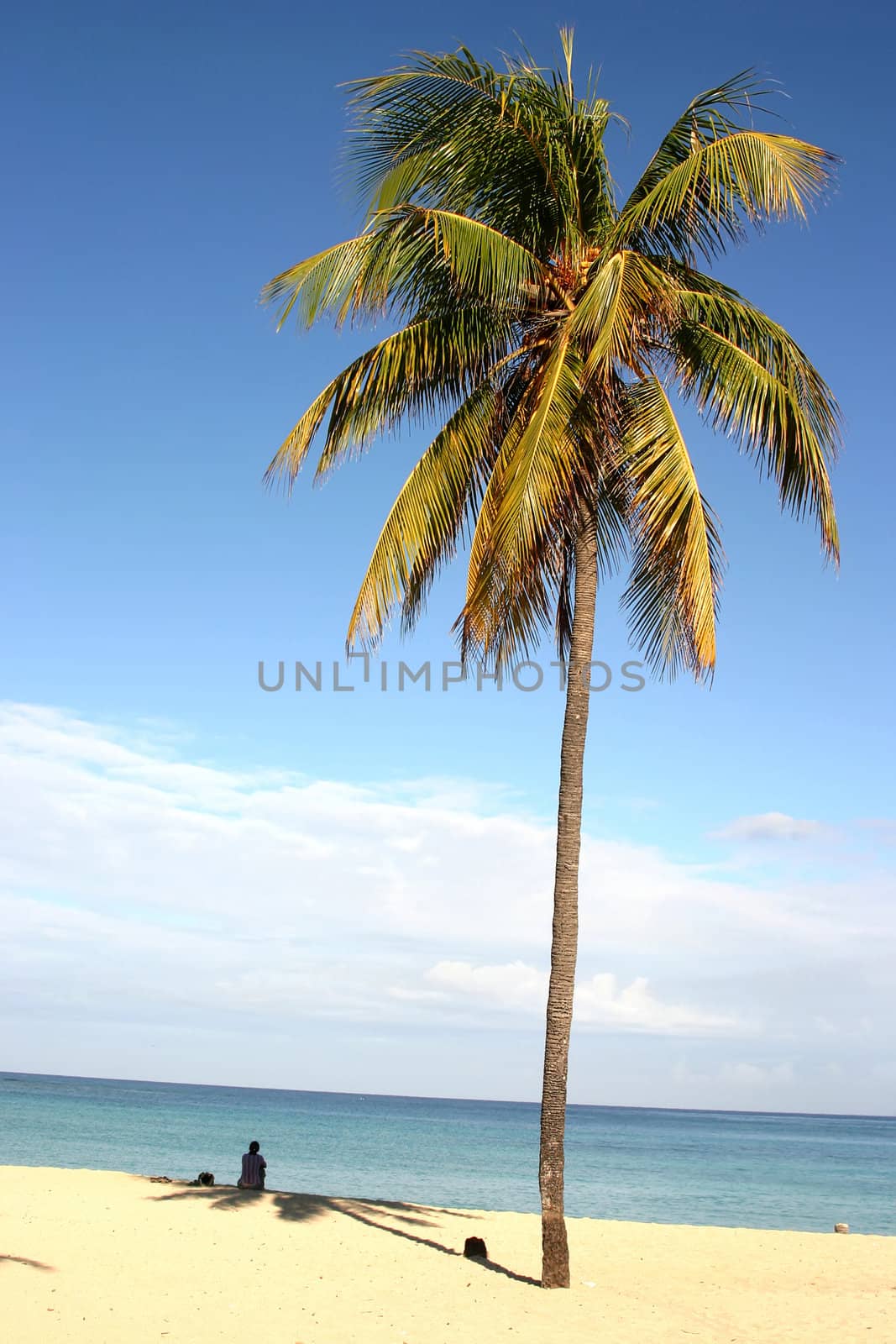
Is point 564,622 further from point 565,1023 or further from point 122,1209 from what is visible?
point 122,1209

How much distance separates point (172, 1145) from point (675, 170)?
3972 cm

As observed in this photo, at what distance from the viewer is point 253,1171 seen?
1659cm

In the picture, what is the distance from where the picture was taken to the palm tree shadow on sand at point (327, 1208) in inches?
527

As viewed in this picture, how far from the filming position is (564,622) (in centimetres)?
1316

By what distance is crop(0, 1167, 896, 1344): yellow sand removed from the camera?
8.42 m

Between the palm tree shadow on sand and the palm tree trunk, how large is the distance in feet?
8.72

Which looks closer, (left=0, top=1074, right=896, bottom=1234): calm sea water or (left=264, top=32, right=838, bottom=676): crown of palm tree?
(left=264, top=32, right=838, bottom=676): crown of palm tree

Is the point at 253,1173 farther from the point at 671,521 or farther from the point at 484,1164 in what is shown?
the point at 484,1164

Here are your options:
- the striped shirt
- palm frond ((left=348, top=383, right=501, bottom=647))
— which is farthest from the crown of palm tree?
the striped shirt

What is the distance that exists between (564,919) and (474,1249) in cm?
398

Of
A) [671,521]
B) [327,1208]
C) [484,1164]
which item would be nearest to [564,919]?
[671,521]

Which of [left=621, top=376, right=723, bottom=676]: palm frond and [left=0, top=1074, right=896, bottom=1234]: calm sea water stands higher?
[left=621, top=376, right=723, bottom=676]: palm frond

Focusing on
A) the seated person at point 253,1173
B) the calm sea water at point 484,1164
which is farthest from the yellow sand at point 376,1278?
the calm sea water at point 484,1164

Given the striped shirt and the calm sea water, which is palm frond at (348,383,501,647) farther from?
the calm sea water
